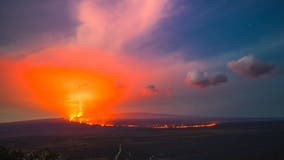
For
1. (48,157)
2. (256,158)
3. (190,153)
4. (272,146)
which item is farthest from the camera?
(272,146)

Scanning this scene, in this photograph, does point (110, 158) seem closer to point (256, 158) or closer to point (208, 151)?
point (208, 151)

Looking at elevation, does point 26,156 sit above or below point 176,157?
above

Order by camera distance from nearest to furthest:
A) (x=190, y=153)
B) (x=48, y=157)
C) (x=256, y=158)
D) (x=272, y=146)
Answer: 1. (x=48, y=157)
2. (x=256, y=158)
3. (x=190, y=153)
4. (x=272, y=146)

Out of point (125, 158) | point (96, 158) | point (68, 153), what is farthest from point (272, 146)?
point (68, 153)

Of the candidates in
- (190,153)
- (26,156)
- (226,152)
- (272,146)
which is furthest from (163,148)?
(26,156)

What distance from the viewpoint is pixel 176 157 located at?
296 feet

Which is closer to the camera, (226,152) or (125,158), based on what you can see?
→ (125,158)

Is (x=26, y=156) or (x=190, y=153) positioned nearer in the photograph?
(x=26, y=156)

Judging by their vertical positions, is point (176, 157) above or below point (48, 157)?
below

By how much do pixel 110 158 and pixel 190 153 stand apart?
86.2 feet

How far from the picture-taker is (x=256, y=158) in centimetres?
8594

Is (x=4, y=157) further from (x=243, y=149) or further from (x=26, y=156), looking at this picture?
(x=243, y=149)

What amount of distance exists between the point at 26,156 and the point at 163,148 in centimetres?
8660

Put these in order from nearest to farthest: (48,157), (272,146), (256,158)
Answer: (48,157), (256,158), (272,146)
